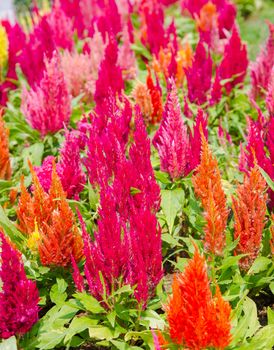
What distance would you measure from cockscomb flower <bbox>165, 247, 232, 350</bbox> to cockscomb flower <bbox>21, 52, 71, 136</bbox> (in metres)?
2.06

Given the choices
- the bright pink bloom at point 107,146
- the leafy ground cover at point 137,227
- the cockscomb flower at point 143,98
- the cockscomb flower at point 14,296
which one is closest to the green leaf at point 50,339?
the leafy ground cover at point 137,227

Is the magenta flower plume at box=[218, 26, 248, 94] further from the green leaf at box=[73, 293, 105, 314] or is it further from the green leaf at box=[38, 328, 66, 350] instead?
the green leaf at box=[38, 328, 66, 350]

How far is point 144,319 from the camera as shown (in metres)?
2.90

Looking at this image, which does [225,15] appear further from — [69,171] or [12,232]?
[12,232]

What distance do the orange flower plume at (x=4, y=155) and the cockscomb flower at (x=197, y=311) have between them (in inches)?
72.1

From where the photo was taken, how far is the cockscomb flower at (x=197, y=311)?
7.73 ft

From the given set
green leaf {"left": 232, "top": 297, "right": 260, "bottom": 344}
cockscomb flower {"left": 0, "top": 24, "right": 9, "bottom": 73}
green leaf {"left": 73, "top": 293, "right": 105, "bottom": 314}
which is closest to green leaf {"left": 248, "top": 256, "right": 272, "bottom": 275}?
green leaf {"left": 232, "top": 297, "right": 260, "bottom": 344}

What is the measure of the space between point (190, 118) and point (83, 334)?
199 centimetres

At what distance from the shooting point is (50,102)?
420cm

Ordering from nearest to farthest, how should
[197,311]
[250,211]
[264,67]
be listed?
[197,311], [250,211], [264,67]

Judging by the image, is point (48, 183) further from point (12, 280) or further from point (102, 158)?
point (12, 280)

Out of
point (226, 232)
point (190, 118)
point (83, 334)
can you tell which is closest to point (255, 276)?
point (226, 232)

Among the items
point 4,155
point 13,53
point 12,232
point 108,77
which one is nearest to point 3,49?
point 13,53

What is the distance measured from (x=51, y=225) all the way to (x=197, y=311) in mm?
1052
